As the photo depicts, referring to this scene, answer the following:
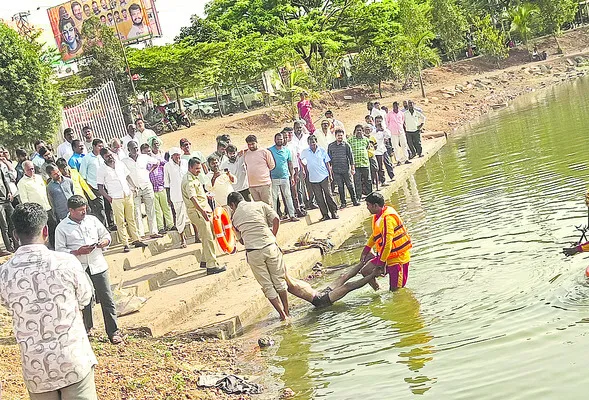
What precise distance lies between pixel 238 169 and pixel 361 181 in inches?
168

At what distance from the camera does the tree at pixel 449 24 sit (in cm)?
5228

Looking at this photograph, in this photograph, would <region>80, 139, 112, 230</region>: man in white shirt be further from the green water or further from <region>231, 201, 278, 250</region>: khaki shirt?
<region>231, 201, 278, 250</region>: khaki shirt

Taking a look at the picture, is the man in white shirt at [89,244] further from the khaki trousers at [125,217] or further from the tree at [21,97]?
the tree at [21,97]

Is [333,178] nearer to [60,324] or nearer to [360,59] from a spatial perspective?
[60,324]

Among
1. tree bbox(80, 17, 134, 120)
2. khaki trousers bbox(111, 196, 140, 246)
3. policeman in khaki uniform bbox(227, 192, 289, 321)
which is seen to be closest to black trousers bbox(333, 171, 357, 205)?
khaki trousers bbox(111, 196, 140, 246)

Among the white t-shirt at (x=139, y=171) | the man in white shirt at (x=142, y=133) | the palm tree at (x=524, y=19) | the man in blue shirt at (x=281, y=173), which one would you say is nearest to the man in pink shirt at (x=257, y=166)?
the man in blue shirt at (x=281, y=173)

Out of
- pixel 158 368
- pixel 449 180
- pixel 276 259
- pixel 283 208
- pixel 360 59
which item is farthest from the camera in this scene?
pixel 360 59

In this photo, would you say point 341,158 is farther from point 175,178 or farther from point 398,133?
point 398,133

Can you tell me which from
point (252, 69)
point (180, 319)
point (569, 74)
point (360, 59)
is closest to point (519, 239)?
point (180, 319)

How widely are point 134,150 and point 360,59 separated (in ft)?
104

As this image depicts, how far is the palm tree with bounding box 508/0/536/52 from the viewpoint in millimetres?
51875

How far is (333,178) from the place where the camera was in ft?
56.1

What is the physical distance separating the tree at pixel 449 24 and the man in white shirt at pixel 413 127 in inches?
1232

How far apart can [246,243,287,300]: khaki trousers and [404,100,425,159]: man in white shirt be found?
42.2 ft
